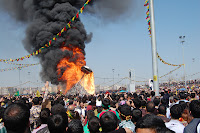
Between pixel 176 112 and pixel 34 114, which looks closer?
pixel 176 112

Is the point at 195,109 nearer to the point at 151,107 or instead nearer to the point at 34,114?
the point at 151,107

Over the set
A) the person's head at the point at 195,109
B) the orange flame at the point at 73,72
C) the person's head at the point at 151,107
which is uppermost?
the orange flame at the point at 73,72

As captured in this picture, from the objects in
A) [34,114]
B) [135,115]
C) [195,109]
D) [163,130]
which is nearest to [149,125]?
[163,130]

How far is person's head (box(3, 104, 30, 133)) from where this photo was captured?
2992mm

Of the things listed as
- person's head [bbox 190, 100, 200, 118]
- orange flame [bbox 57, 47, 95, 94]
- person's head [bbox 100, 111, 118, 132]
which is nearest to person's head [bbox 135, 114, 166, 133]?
person's head [bbox 100, 111, 118, 132]

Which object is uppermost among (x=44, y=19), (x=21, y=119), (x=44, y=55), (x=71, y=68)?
(x=44, y=19)

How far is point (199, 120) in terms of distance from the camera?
3.70 m

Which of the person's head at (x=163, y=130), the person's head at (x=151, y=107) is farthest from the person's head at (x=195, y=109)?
the person's head at (x=151, y=107)

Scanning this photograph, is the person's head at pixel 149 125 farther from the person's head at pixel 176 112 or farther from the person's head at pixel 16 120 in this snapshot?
the person's head at pixel 176 112

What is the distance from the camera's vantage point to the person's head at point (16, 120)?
299cm

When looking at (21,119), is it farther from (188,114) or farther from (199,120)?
(188,114)

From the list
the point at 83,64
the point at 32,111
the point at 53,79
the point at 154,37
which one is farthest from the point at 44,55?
the point at 32,111

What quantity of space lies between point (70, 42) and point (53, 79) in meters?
6.88

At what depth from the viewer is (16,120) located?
9.86ft
